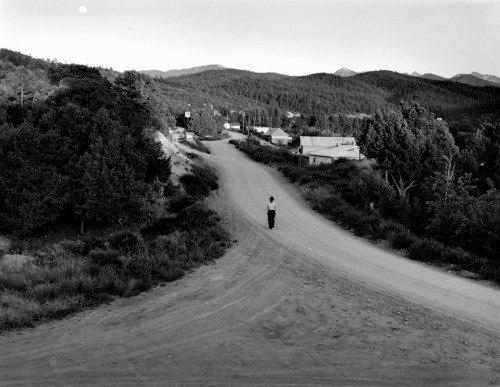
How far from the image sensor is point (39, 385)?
6.31 m

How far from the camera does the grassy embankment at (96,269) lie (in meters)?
9.31

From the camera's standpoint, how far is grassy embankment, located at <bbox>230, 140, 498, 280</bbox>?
1315cm

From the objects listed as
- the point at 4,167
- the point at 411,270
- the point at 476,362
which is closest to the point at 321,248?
the point at 411,270

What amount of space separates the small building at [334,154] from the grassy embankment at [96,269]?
43359mm

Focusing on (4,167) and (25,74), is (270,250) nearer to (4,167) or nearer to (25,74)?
(4,167)

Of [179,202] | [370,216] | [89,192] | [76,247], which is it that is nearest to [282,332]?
[76,247]

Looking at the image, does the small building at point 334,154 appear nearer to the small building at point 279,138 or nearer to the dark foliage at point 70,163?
the small building at point 279,138

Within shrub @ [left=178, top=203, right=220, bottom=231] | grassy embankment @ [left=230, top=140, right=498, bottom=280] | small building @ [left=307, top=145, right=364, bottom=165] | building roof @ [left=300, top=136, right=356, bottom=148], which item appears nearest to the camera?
grassy embankment @ [left=230, top=140, right=498, bottom=280]

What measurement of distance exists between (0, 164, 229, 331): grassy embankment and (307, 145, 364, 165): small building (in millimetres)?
43359

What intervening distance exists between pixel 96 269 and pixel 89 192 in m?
8.73

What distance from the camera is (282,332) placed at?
8.24 meters

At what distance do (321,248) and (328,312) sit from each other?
212 inches

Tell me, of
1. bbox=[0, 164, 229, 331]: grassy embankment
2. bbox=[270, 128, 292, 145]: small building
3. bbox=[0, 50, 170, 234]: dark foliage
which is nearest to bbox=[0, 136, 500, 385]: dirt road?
bbox=[0, 164, 229, 331]: grassy embankment

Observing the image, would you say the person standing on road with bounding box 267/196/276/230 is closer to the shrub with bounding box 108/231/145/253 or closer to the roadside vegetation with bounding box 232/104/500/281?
the roadside vegetation with bounding box 232/104/500/281
